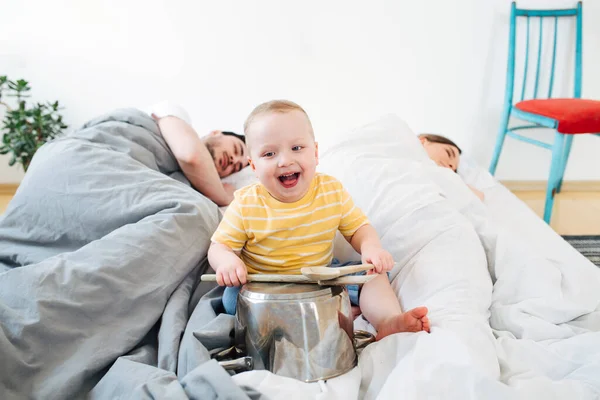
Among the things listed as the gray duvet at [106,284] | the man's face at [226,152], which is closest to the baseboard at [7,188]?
the man's face at [226,152]

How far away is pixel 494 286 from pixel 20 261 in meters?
1.02

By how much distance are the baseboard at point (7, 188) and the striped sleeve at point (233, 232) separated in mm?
2109

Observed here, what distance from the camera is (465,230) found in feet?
4.11

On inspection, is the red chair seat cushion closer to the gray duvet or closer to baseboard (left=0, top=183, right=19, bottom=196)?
the gray duvet

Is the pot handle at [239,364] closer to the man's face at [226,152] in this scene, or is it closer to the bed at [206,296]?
the bed at [206,296]

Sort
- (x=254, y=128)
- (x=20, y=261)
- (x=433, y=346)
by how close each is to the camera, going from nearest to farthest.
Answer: (x=433, y=346)
(x=254, y=128)
(x=20, y=261)

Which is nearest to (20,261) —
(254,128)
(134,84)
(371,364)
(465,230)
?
(254,128)

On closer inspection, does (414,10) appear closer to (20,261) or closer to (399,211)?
(399,211)

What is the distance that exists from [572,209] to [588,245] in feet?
1.40

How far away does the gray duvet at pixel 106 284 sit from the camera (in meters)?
0.87

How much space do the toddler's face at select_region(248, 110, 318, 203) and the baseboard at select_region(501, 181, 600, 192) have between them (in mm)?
1994

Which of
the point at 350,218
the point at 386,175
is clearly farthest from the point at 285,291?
the point at 386,175

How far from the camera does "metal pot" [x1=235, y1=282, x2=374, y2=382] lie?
0.90 metres

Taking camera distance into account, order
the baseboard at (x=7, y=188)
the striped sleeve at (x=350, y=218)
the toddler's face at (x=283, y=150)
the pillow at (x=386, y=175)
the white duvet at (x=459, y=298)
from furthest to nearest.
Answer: the baseboard at (x=7, y=188)
the pillow at (x=386, y=175)
the striped sleeve at (x=350, y=218)
the toddler's face at (x=283, y=150)
the white duvet at (x=459, y=298)
